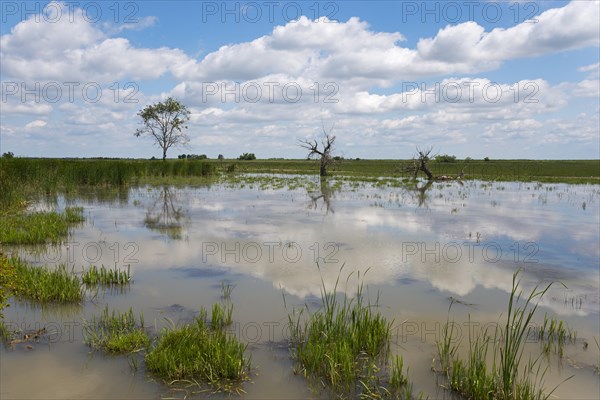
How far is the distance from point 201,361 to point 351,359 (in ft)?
5.57

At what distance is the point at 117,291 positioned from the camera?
25.4 ft

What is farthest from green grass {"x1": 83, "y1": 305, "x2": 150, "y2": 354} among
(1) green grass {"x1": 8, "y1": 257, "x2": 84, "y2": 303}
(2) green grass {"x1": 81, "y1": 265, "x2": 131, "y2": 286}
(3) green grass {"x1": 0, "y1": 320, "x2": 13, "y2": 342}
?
(2) green grass {"x1": 81, "y1": 265, "x2": 131, "y2": 286}

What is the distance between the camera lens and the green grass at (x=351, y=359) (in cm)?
466

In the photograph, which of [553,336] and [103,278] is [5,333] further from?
[553,336]

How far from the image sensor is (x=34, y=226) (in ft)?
40.7

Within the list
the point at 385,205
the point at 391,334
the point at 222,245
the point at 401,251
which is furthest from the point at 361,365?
the point at 385,205

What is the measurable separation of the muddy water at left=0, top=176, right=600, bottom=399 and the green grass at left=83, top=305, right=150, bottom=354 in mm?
193

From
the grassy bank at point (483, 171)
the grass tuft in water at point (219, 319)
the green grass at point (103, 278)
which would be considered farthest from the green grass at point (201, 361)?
the grassy bank at point (483, 171)

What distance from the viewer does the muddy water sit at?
4.95 m

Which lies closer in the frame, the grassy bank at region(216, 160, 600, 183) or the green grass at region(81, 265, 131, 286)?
the green grass at region(81, 265, 131, 286)

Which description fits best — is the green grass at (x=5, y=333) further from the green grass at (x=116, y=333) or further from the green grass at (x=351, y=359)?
the green grass at (x=351, y=359)

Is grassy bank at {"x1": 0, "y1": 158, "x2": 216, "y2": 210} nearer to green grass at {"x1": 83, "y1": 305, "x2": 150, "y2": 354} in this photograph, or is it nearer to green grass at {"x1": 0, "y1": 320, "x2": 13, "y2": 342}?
green grass at {"x1": 0, "y1": 320, "x2": 13, "y2": 342}

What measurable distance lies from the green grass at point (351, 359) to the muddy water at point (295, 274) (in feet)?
0.74

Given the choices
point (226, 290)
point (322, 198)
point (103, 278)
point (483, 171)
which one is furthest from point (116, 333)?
point (483, 171)
